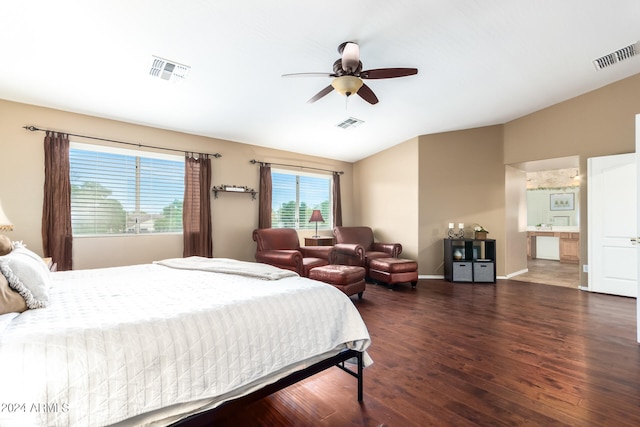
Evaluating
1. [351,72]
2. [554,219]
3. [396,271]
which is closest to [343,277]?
[396,271]

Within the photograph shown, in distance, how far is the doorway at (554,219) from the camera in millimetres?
7652

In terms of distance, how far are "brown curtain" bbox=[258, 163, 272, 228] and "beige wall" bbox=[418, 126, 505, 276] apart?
303 centimetres

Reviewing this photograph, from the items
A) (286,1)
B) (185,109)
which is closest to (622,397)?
(286,1)

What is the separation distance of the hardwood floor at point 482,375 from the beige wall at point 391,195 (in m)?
2.52

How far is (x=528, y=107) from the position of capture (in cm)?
511

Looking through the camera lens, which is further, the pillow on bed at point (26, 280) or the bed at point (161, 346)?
the pillow on bed at point (26, 280)

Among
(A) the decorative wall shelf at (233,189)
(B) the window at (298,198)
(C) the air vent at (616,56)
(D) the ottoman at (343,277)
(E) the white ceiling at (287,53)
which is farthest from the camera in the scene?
(B) the window at (298,198)

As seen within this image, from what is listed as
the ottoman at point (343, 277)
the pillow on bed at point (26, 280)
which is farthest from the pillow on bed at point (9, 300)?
the ottoman at point (343, 277)

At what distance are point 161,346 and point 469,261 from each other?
553 cm

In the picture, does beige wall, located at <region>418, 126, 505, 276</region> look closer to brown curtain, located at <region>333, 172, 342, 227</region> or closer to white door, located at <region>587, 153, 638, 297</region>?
white door, located at <region>587, 153, 638, 297</region>

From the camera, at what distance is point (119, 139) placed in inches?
167

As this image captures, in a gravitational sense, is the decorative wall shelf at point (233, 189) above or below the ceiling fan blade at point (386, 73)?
below

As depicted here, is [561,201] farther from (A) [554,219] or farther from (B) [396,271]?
(B) [396,271]

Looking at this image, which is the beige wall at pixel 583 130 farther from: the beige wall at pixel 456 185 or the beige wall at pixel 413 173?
the beige wall at pixel 456 185
